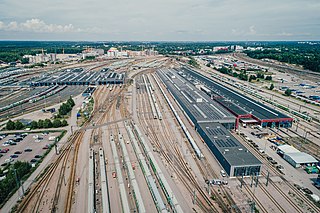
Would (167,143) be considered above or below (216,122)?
below

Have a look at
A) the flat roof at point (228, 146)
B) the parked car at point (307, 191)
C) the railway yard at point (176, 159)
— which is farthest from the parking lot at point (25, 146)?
the parked car at point (307, 191)

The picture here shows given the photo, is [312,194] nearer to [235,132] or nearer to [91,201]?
[235,132]

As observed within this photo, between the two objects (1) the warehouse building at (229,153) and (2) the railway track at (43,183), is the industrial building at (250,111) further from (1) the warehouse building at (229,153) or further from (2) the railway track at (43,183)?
(2) the railway track at (43,183)

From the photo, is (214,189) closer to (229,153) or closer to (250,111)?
(229,153)

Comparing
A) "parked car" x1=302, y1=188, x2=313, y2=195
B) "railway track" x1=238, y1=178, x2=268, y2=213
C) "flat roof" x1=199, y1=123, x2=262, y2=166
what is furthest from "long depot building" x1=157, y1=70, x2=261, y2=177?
"parked car" x1=302, y1=188, x2=313, y2=195

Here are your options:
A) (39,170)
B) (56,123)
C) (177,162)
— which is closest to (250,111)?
(177,162)

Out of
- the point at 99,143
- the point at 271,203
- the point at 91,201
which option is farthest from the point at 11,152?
the point at 271,203
